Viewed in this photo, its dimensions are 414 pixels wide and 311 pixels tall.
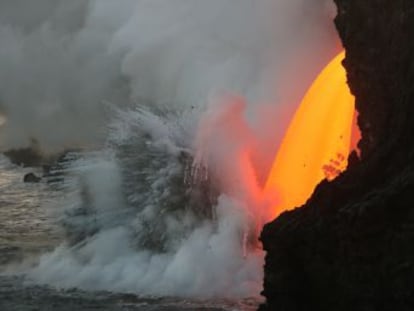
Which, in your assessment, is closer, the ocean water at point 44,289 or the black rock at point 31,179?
the ocean water at point 44,289

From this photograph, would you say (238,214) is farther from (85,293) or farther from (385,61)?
(385,61)

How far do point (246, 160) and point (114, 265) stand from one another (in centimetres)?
620

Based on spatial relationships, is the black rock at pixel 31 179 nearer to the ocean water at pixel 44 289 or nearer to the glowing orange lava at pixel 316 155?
the ocean water at pixel 44 289

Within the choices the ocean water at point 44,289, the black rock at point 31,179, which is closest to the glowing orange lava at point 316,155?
the ocean water at point 44,289

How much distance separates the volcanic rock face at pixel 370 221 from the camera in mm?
17141

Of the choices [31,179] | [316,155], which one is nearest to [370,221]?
[316,155]

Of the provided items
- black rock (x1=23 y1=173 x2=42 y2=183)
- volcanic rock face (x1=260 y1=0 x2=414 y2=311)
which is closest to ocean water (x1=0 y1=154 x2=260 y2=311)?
volcanic rock face (x1=260 y1=0 x2=414 y2=311)

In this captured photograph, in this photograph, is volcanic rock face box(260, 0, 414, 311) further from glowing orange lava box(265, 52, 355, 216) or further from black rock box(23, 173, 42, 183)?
black rock box(23, 173, 42, 183)

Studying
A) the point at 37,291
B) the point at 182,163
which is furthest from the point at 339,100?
the point at 37,291

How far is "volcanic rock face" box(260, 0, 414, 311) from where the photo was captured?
17.1m

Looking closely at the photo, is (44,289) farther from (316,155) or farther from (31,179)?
(31,179)

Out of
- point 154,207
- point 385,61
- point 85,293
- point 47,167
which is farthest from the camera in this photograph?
point 47,167

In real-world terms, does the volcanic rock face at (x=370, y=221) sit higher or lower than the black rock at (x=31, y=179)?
lower

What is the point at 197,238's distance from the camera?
89.8 ft
